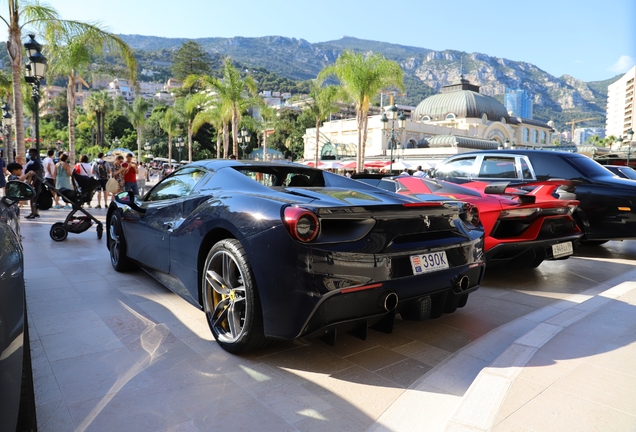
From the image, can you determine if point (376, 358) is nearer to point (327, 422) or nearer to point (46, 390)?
point (327, 422)

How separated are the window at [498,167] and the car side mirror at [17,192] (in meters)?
5.95

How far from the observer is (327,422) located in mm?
2297

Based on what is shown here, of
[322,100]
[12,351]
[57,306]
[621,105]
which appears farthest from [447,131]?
[621,105]

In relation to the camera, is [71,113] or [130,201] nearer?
[130,201]

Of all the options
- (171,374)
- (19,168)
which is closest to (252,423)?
(171,374)

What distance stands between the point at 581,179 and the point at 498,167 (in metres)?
1.12

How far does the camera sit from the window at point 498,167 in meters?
6.98

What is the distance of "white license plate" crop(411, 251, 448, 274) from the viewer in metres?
2.84

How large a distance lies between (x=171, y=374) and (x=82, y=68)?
20.6 m

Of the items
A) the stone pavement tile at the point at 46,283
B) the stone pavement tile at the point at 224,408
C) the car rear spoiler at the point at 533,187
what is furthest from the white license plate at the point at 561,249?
the stone pavement tile at the point at 46,283

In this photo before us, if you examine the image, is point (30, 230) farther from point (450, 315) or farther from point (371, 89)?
point (371, 89)

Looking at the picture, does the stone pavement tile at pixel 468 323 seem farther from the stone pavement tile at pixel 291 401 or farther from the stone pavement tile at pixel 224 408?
the stone pavement tile at pixel 224 408

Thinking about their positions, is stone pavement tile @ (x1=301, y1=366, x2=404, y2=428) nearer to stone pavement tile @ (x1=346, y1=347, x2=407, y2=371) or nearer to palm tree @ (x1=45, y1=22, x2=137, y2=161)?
stone pavement tile @ (x1=346, y1=347, x2=407, y2=371)

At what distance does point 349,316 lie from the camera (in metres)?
2.65
